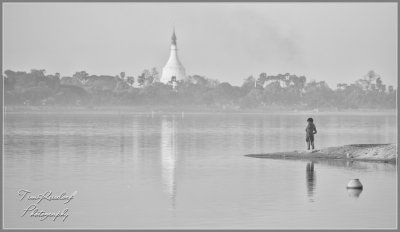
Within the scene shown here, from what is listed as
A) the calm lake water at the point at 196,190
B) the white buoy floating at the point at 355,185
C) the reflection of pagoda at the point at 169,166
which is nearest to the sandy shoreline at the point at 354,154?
the calm lake water at the point at 196,190

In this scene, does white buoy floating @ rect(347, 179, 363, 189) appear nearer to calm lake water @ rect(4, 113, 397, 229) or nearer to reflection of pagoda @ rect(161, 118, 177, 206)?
calm lake water @ rect(4, 113, 397, 229)

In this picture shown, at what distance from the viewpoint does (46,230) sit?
871 inches

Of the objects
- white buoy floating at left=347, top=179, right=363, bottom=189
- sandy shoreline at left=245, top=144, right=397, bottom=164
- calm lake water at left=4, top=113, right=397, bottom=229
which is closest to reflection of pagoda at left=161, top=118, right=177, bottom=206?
calm lake water at left=4, top=113, right=397, bottom=229

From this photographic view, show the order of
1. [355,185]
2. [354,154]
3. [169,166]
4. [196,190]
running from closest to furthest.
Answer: [355,185] < [196,190] < [169,166] < [354,154]

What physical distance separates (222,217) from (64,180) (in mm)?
10043

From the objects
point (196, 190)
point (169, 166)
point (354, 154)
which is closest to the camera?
point (196, 190)

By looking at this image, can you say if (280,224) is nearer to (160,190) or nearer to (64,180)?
(160,190)

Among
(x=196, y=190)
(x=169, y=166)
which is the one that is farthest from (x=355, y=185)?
(x=169, y=166)

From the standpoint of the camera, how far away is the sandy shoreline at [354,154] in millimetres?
38906

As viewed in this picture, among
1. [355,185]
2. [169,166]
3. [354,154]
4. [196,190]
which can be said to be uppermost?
[354,154]

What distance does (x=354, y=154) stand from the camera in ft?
132

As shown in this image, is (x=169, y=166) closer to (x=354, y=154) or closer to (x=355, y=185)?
(x=354, y=154)

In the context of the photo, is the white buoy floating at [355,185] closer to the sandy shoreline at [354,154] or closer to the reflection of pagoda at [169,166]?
the reflection of pagoda at [169,166]

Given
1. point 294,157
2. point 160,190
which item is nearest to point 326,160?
point 294,157
